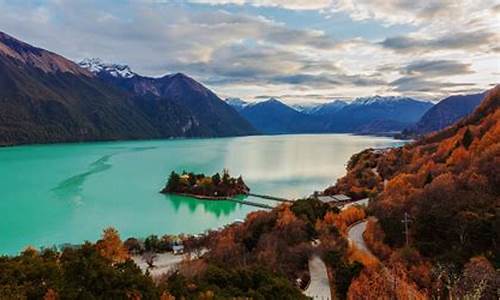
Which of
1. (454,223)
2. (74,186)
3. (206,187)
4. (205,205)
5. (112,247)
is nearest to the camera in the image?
(454,223)

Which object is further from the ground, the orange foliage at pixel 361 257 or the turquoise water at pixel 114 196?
the orange foliage at pixel 361 257

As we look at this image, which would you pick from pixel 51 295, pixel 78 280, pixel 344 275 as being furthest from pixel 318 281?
pixel 51 295

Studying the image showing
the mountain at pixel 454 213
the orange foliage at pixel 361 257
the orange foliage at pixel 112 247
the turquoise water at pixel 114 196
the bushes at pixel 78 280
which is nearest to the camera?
the bushes at pixel 78 280

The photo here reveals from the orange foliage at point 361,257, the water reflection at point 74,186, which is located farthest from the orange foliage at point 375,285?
the water reflection at point 74,186

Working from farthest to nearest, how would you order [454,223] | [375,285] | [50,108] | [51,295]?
[50,108] < [454,223] < [375,285] < [51,295]

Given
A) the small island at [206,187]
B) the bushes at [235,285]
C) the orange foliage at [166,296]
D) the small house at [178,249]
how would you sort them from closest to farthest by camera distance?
1. the orange foliage at [166,296]
2. the bushes at [235,285]
3. the small house at [178,249]
4. the small island at [206,187]

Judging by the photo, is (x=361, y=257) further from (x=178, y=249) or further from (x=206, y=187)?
(x=206, y=187)

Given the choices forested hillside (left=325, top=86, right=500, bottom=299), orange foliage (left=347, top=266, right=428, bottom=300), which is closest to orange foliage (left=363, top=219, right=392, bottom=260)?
forested hillside (left=325, top=86, right=500, bottom=299)

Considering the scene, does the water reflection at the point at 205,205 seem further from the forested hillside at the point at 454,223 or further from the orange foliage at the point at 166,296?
the orange foliage at the point at 166,296
